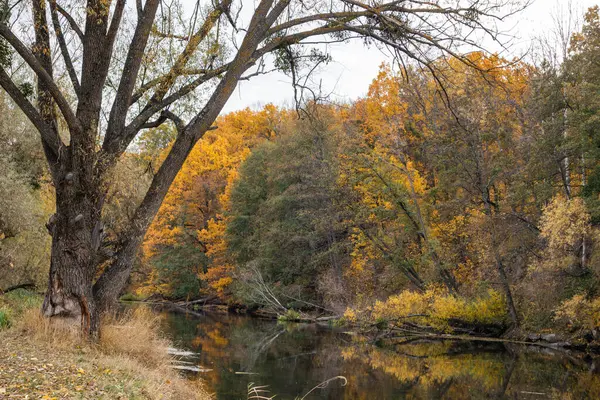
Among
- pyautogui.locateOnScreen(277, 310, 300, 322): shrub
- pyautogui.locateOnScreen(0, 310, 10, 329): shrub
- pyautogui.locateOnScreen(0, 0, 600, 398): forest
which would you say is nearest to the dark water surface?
pyautogui.locateOnScreen(0, 0, 600, 398): forest

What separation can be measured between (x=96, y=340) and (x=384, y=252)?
66.2 feet

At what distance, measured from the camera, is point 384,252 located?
27.0 meters

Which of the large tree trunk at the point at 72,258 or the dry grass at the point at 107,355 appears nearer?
the dry grass at the point at 107,355

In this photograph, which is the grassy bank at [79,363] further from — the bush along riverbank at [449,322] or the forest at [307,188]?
the bush along riverbank at [449,322]

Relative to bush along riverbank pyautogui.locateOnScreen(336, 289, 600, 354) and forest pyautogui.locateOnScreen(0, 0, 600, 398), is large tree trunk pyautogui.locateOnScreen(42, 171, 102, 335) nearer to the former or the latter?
forest pyautogui.locateOnScreen(0, 0, 600, 398)

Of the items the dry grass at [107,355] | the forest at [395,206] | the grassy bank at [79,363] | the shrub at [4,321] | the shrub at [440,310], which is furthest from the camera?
the shrub at [440,310]

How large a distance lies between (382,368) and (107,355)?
9.13 meters

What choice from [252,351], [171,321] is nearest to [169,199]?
[171,321]

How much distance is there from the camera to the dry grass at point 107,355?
666 cm

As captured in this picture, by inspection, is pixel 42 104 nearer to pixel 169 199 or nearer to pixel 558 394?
pixel 558 394

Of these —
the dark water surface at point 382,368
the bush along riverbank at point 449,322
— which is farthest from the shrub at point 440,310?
the dark water surface at point 382,368

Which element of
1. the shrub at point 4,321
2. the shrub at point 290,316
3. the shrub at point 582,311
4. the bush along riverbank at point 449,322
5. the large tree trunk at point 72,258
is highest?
the large tree trunk at point 72,258

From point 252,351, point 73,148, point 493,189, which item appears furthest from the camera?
point 493,189

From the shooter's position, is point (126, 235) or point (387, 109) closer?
point (126, 235)
